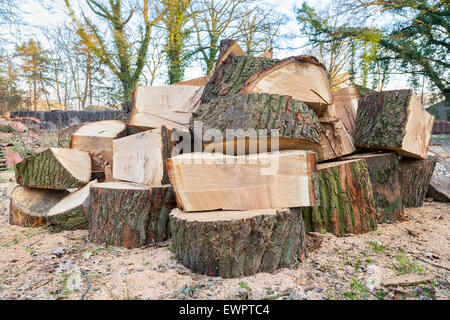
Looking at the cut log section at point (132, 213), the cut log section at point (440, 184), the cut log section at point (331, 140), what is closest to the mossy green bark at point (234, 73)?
the cut log section at point (331, 140)

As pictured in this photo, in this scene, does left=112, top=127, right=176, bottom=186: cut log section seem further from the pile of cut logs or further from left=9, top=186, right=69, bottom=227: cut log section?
left=9, top=186, right=69, bottom=227: cut log section

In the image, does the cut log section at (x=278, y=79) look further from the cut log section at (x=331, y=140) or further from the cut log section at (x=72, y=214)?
the cut log section at (x=72, y=214)

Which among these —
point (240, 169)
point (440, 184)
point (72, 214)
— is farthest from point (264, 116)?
point (440, 184)

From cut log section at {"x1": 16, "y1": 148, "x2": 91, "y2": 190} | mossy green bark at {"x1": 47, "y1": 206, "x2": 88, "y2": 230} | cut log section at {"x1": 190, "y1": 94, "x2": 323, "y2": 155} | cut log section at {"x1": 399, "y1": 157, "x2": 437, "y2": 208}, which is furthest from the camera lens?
cut log section at {"x1": 399, "y1": 157, "x2": 437, "y2": 208}

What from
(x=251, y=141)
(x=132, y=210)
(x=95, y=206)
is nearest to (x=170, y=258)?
(x=132, y=210)

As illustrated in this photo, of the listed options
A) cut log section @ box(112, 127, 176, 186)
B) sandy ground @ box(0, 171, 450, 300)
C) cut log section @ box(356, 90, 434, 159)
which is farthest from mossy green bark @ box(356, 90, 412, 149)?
cut log section @ box(112, 127, 176, 186)

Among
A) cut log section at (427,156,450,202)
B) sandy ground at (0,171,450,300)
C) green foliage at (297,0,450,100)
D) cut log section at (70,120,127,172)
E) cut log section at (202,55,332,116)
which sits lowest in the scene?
sandy ground at (0,171,450,300)

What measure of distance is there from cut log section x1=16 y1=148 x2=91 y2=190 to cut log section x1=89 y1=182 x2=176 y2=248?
0.62m

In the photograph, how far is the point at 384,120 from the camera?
2107mm

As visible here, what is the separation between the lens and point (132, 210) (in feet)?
5.75

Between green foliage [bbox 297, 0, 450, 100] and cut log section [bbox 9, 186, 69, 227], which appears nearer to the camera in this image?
cut log section [bbox 9, 186, 69, 227]

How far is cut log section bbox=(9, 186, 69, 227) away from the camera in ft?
7.50

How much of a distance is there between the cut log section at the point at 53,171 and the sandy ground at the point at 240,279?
1.71 ft
